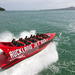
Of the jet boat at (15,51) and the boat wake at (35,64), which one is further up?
the jet boat at (15,51)

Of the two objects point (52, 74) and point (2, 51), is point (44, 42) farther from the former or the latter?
point (2, 51)

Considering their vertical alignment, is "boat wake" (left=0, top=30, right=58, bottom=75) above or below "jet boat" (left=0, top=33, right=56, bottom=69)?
below

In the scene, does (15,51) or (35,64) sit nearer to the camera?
(15,51)

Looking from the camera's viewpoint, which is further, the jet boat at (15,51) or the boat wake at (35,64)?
the boat wake at (35,64)

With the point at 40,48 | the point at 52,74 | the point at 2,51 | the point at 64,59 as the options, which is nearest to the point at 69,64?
the point at 64,59

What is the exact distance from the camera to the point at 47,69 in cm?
1320

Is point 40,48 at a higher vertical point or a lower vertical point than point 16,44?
lower

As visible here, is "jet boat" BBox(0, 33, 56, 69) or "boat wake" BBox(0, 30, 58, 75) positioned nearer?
"jet boat" BBox(0, 33, 56, 69)

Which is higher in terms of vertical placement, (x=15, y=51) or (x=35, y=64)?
(x=15, y=51)

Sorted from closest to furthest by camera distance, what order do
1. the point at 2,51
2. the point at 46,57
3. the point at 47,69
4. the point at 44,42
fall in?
1. the point at 2,51
2. the point at 47,69
3. the point at 46,57
4. the point at 44,42

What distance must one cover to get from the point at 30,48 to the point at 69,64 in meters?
5.73

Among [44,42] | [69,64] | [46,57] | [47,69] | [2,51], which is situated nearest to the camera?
[2,51]

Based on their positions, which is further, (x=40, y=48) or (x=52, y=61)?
(x=40, y=48)

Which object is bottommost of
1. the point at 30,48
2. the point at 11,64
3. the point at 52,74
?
the point at 52,74
